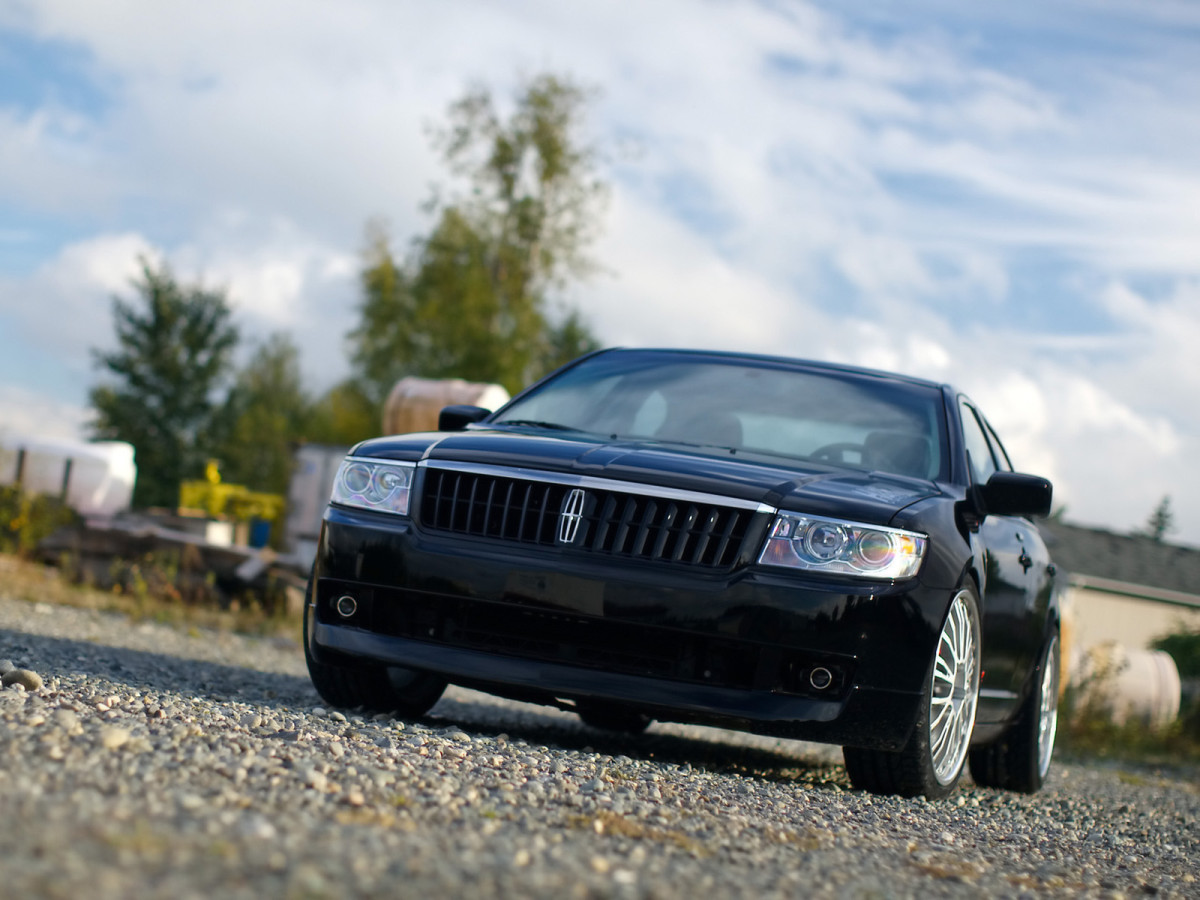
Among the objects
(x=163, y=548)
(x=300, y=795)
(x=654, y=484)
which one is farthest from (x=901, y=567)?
(x=163, y=548)

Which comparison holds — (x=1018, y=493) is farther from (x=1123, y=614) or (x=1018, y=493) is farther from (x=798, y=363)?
(x=1123, y=614)

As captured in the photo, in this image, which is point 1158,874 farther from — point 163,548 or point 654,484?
point 163,548

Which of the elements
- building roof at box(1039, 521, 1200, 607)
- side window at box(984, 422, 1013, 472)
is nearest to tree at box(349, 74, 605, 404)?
building roof at box(1039, 521, 1200, 607)

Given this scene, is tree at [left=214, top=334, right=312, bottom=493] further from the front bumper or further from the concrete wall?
the concrete wall

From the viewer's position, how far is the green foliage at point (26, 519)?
50.2 ft

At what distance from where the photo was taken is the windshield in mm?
5516

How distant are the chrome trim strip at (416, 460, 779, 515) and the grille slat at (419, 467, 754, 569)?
1 cm

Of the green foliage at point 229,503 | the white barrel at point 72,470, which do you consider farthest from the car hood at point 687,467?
the green foliage at point 229,503

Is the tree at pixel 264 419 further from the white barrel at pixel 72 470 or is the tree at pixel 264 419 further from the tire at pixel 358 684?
the tire at pixel 358 684

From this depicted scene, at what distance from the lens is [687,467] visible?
15.2ft

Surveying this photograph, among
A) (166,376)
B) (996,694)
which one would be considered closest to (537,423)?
(996,694)

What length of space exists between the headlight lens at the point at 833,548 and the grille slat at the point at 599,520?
0.12 metres

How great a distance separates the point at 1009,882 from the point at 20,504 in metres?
14.7

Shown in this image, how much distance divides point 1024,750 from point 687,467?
101 inches
